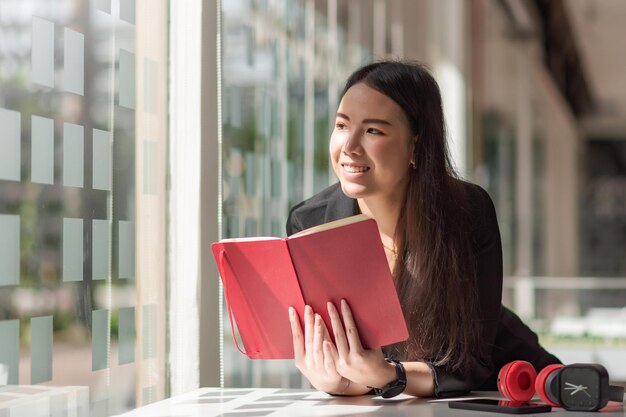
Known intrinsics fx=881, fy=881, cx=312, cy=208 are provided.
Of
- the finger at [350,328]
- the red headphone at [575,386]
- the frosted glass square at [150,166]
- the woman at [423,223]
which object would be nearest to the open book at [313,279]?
the finger at [350,328]

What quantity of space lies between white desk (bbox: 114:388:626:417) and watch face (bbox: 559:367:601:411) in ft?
0.06

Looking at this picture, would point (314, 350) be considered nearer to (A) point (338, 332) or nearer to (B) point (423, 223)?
(A) point (338, 332)

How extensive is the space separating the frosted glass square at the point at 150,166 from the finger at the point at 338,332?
2.30ft

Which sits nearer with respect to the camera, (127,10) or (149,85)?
(127,10)

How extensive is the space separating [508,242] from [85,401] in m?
8.50

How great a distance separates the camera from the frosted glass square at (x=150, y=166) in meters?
2.05

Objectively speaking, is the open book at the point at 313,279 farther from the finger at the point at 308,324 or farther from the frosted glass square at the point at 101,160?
the frosted glass square at the point at 101,160

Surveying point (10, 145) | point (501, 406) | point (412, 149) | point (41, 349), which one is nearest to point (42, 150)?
point (10, 145)

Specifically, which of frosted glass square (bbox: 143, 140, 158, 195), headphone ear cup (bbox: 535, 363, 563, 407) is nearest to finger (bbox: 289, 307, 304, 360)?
headphone ear cup (bbox: 535, 363, 563, 407)

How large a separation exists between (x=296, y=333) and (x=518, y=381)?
16.3 inches

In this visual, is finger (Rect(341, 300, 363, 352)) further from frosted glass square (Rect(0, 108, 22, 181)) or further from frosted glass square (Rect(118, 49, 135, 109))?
frosted glass square (Rect(118, 49, 135, 109))

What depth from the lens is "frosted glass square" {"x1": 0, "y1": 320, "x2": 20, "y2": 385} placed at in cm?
144

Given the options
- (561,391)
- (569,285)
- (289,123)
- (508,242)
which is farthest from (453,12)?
(561,391)

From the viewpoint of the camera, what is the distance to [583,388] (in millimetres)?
1511
